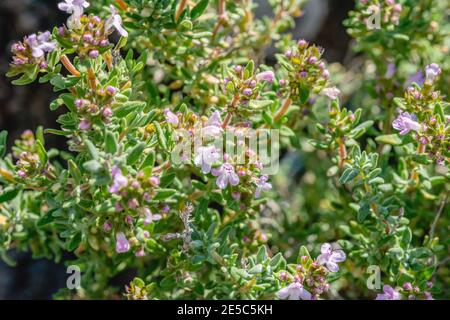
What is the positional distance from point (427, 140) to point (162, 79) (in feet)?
4.12

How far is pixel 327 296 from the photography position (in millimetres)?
2502

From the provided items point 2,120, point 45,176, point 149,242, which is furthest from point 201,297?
point 2,120

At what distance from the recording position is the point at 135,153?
1.75 metres

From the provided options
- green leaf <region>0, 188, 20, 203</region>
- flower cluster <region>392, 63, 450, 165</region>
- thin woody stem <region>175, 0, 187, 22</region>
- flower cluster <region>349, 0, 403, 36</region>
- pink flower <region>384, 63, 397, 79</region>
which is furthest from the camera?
pink flower <region>384, 63, 397, 79</region>

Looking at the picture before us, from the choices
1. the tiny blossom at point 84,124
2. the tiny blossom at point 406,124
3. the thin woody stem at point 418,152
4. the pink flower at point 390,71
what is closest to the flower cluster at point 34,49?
the tiny blossom at point 84,124

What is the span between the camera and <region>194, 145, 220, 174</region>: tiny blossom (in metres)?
1.83

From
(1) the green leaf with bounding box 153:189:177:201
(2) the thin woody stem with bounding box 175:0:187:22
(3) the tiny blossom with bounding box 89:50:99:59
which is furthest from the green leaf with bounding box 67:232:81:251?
(2) the thin woody stem with bounding box 175:0:187:22

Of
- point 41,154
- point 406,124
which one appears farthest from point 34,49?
point 406,124

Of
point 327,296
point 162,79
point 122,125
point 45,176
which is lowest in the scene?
point 327,296

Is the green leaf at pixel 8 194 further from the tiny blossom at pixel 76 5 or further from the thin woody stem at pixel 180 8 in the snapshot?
the thin woody stem at pixel 180 8

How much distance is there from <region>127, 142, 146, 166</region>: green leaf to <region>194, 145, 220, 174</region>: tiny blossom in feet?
0.60

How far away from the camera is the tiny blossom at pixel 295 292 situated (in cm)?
189

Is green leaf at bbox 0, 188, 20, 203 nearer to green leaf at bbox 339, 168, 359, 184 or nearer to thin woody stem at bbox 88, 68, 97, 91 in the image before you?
thin woody stem at bbox 88, 68, 97, 91

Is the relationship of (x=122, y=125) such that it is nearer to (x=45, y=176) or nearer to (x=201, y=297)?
(x=45, y=176)
